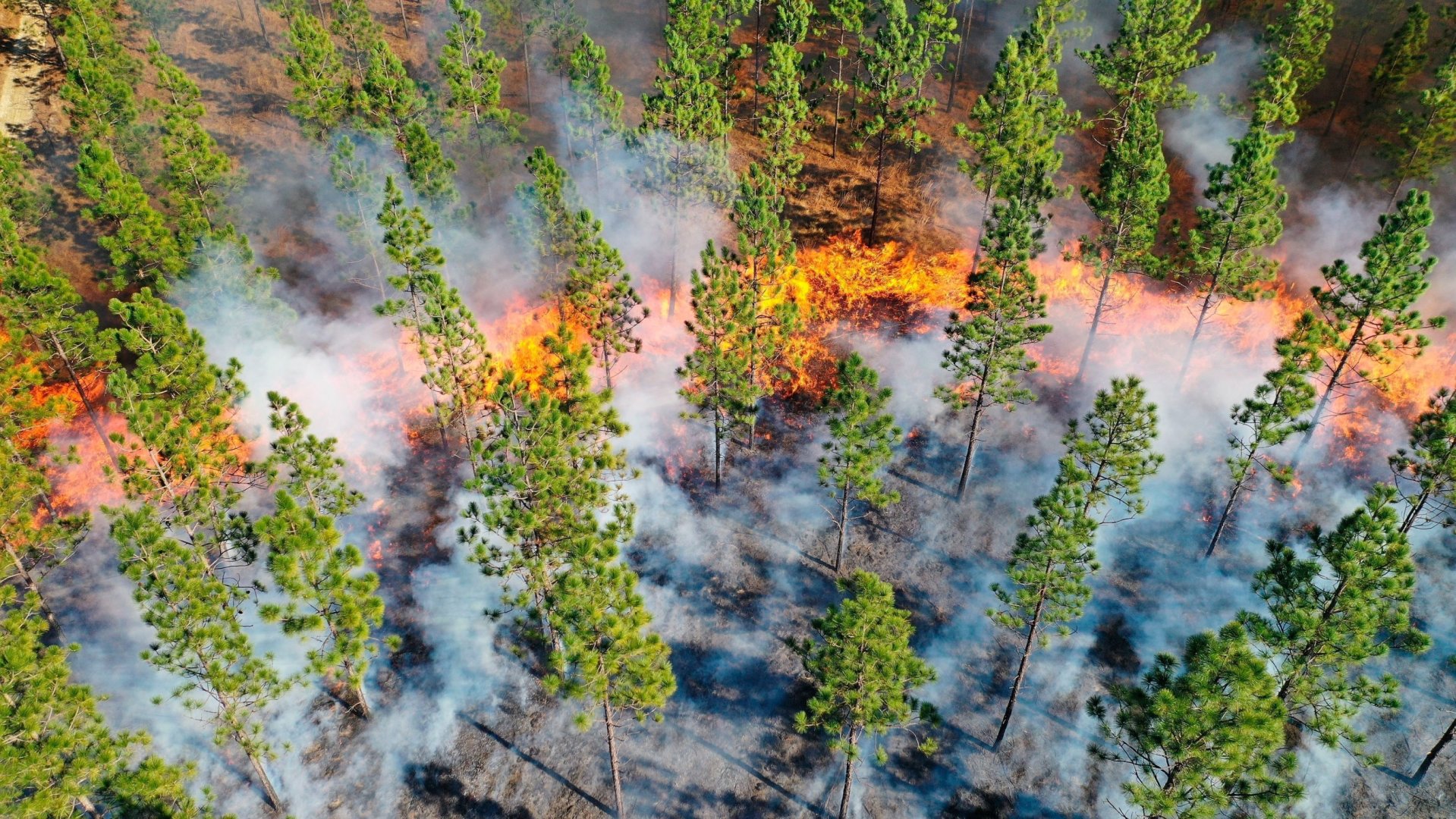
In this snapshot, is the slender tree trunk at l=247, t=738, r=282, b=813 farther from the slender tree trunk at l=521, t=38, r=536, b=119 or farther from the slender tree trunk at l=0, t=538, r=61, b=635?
the slender tree trunk at l=521, t=38, r=536, b=119

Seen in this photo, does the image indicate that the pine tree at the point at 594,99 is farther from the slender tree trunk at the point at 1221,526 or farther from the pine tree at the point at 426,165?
the slender tree trunk at the point at 1221,526

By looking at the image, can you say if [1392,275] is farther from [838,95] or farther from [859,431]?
[838,95]

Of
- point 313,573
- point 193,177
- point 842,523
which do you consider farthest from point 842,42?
point 313,573

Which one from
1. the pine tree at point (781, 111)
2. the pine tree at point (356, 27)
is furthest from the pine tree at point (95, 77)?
the pine tree at point (781, 111)

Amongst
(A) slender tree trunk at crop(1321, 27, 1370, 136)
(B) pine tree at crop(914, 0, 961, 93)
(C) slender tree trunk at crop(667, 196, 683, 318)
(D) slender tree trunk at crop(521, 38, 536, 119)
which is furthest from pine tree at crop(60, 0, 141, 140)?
(A) slender tree trunk at crop(1321, 27, 1370, 136)

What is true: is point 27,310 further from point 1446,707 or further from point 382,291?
point 1446,707

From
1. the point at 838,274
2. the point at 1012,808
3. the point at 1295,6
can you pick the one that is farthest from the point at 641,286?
the point at 1295,6
